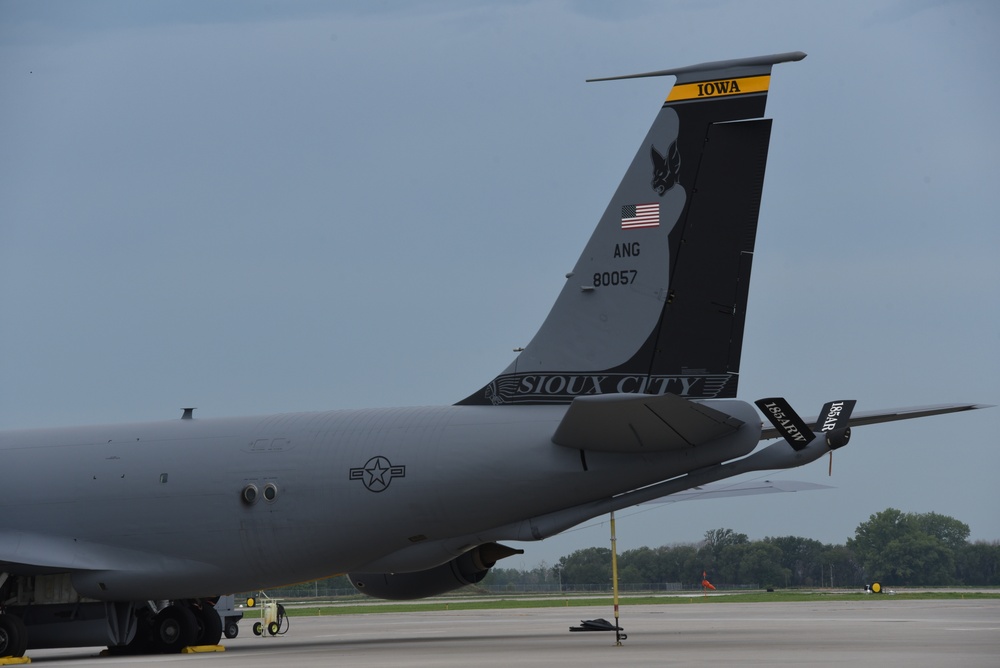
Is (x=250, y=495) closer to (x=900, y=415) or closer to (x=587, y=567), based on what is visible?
(x=900, y=415)

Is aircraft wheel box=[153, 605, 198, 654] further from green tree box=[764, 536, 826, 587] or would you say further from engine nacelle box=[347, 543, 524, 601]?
green tree box=[764, 536, 826, 587]

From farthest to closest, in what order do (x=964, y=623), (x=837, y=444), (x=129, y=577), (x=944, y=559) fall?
(x=944, y=559), (x=964, y=623), (x=129, y=577), (x=837, y=444)

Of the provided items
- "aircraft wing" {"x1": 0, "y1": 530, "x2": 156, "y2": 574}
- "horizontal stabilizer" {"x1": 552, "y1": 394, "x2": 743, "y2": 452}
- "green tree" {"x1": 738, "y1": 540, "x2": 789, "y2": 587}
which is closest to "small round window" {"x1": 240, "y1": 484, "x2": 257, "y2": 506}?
"aircraft wing" {"x1": 0, "y1": 530, "x2": 156, "y2": 574}

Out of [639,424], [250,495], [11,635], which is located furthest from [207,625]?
[639,424]

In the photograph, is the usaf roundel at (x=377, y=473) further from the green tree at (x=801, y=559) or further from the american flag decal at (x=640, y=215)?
the green tree at (x=801, y=559)

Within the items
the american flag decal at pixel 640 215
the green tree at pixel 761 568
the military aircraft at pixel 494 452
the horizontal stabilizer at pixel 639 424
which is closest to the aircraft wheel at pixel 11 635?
the military aircraft at pixel 494 452

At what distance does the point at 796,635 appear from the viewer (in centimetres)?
2047

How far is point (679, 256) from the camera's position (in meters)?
18.1

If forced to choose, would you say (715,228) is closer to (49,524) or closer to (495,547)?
(495,547)

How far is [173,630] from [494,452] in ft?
26.1

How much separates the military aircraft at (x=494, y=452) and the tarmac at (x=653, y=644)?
1402 mm

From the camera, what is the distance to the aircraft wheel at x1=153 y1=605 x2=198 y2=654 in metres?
22.5

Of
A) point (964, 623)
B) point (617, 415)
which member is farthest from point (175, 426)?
point (964, 623)

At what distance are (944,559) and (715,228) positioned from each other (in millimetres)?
54135
